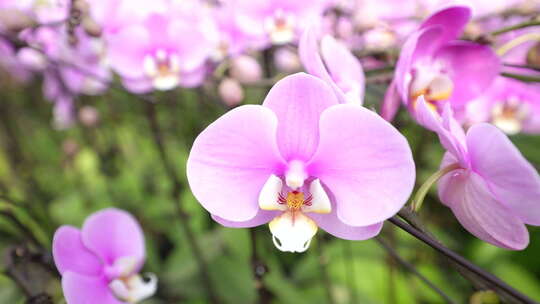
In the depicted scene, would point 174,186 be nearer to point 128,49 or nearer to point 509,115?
point 128,49

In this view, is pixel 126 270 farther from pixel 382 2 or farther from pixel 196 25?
pixel 382 2

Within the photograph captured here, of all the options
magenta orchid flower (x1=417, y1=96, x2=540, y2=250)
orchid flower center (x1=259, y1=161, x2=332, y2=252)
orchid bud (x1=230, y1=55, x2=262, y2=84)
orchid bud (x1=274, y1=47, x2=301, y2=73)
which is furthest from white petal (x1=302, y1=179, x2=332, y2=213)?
orchid bud (x1=274, y1=47, x2=301, y2=73)

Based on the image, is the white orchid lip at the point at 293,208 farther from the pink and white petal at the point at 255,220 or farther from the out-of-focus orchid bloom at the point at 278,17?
the out-of-focus orchid bloom at the point at 278,17

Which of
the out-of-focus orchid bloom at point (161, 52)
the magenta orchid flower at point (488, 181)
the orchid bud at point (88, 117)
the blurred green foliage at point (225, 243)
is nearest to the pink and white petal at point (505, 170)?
the magenta orchid flower at point (488, 181)

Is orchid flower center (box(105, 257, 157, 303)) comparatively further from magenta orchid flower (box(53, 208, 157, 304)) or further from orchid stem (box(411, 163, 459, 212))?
orchid stem (box(411, 163, 459, 212))

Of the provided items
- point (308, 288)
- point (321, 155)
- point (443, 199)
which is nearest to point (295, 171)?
point (321, 155)

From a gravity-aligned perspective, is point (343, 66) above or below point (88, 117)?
above

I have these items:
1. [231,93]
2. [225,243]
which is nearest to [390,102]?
[231,93]
